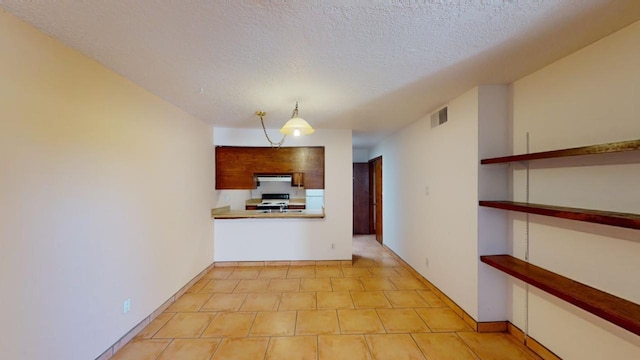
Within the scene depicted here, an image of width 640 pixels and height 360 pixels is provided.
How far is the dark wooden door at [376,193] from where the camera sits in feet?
19.7

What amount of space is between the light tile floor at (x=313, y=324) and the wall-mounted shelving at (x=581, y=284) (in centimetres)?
77

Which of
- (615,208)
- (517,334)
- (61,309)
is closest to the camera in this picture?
(615,208)

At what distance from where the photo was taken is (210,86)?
2477 millimetres

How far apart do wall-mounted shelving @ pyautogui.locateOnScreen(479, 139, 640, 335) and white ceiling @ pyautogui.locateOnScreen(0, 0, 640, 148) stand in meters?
0.77

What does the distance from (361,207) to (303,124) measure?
198 inches

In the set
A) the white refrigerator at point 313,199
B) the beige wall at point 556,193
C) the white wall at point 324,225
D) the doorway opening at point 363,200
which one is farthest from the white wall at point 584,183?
the doorway opening at point 363,200

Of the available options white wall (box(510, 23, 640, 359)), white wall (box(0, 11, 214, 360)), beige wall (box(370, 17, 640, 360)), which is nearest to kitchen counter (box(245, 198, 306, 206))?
white wall (box(0, 11, 214, 360))

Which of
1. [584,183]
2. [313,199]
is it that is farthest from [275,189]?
[584,183]

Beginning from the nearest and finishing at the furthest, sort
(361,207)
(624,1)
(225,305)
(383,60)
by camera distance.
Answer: (624,1) < (383,60) < (225,305) < (361,207)

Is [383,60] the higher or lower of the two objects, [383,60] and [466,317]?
the higher

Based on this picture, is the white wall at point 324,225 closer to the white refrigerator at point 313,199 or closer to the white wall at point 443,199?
the white wall at point 443,199

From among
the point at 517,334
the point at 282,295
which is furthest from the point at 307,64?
the point at 517,334

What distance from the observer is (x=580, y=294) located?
5.43ft

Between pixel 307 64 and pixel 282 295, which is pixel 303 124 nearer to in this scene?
pixel 307 64
